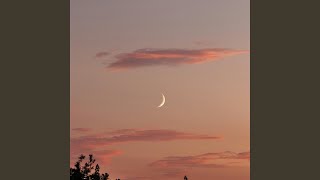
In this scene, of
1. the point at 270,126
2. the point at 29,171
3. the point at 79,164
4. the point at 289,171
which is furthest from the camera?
the point at 270,126

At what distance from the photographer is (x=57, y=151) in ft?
341

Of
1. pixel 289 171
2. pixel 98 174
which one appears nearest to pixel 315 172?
pixel 289 171

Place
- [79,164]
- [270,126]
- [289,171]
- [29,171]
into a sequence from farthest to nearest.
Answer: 1. [270,126]
2. [289,171]
3. [79,164]
4. [29,171]

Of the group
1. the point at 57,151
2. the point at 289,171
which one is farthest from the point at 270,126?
the point at 57,151

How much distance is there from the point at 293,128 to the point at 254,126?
12.8m

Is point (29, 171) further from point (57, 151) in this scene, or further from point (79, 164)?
point (79, 164)

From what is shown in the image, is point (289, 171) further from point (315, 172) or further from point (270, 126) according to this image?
point (270, 126)

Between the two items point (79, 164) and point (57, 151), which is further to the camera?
point (79, 164)

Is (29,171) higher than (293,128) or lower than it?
lower

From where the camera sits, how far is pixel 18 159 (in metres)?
102

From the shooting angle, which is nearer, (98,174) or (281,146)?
(98,174)

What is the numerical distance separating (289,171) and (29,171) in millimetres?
40163

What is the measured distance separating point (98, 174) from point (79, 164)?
2.84m

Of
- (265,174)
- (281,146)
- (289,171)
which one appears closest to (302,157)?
(281,146)
